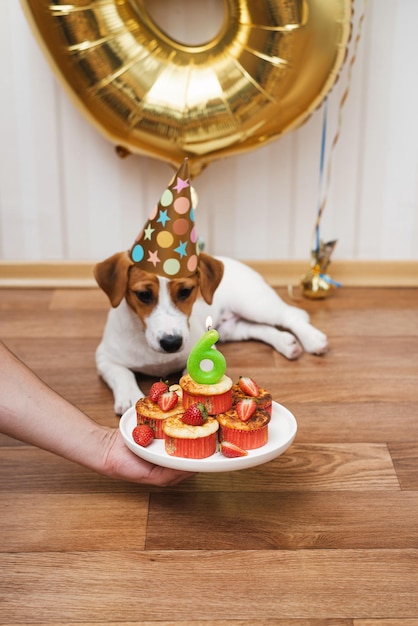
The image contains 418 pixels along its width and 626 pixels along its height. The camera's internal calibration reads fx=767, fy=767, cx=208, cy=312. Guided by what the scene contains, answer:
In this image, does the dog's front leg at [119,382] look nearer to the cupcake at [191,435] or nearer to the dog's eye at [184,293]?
the dog's eye at [184,293]

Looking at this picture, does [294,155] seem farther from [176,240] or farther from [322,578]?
[322,578]

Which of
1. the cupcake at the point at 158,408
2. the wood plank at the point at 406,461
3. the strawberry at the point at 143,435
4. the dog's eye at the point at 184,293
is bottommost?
the wood plank at the point at 406,461

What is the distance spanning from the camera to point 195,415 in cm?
118

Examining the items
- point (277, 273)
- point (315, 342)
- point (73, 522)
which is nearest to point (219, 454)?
point (73, 522)

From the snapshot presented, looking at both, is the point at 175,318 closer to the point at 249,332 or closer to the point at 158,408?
the point at 158,408

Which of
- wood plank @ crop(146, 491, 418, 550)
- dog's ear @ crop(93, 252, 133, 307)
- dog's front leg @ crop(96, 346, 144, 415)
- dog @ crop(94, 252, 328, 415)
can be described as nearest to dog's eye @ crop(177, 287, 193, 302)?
dog @ crop(94, 252, 328, 415)

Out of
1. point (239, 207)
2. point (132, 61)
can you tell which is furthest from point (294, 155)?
point (132, 61)

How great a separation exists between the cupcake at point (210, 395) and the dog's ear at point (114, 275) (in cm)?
40

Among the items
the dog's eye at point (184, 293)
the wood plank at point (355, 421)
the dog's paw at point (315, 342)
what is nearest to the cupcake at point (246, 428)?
the wood plank at point (355, 421)

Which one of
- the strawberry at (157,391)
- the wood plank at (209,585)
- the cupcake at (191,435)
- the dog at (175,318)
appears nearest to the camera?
the wood plank at (209,585)

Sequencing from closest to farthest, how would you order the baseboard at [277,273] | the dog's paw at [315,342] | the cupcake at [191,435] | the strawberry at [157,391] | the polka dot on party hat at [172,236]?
the cupcake at [191,435]
the strawberry at [157,391]
the polka dot on party hat at [172,236]
the dog's paw at [315,342]
the baseboard at [277,273]

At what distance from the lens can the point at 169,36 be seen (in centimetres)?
216

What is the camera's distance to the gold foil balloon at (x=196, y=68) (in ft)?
6.38

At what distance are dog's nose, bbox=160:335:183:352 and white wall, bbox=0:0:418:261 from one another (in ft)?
3.04
